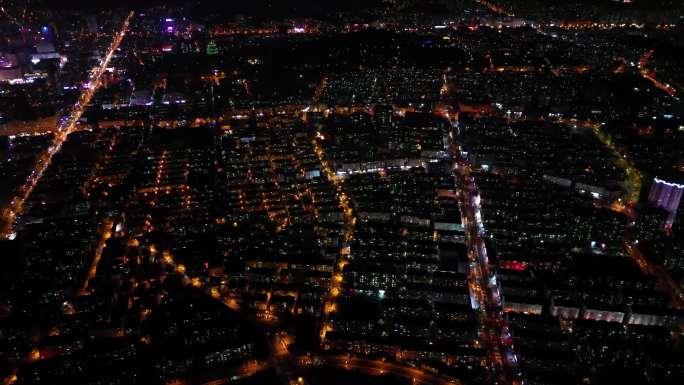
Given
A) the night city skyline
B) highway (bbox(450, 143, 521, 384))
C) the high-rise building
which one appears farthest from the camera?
the high-rise building

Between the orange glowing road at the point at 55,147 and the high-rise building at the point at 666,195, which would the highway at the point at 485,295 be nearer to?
the high-rise building at the point at 666,195

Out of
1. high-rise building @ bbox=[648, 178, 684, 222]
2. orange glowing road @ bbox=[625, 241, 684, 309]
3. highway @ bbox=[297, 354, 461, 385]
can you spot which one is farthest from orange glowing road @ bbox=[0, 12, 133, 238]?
high-rise building @ bbox=[648, 178, 684, 222]

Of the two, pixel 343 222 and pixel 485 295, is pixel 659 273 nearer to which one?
pixel 485 295

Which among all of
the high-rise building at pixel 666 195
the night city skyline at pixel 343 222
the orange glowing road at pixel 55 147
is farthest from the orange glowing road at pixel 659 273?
the orange glowing road at pixel 55 147

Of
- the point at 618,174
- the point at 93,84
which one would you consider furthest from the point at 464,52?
the point at 93,84

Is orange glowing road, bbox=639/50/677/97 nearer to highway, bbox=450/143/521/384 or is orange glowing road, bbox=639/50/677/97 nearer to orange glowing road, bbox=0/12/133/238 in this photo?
highway, bbox=450/143/521/384

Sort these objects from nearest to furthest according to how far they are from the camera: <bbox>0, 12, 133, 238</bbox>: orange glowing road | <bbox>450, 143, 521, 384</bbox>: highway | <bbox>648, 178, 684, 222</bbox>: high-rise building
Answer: <bbox>450, 143, 521, 384</bbox>: highway < <bbox>648, 178, 684, 222</bbox>: high-rise building < <bbox>0, 12, 133, 238</bbox>: orange glowing road

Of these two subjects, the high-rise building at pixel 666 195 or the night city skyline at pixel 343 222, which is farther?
the high-rise building at pixel 666 195

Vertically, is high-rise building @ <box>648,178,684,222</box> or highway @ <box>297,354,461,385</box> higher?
high-rise building @ <box>648,178,684,222</box>
